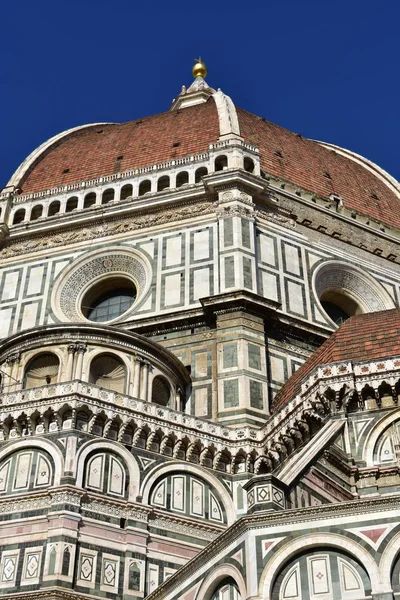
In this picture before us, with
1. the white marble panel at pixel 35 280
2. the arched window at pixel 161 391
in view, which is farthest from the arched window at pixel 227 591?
the white marble panel at pixel 35 280

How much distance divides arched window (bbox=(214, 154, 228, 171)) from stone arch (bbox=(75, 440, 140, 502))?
11.6 m

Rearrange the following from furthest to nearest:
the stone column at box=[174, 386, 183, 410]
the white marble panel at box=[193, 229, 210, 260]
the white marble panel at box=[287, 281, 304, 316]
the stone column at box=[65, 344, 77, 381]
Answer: the white marble panel at box=[193, 229, 210, 260], the white marble panel at box=[287, 281, 304, 316], the stone column at box=[174, 386, 183, 410], the stone column at box=[65, 344, 77, 381]

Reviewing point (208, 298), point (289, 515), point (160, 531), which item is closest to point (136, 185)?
point (208, 298)

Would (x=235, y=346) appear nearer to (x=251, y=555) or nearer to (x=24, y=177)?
(x=251, y=555)

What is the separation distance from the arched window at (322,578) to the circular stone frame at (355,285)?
582 inches

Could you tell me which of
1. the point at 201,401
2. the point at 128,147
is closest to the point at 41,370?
the point at 201,401

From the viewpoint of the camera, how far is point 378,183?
3316 centimetres

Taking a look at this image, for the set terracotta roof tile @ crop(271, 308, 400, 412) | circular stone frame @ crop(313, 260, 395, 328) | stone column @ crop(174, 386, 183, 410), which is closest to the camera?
terracotta roof tile @ crop(271, 308, 400, 412)

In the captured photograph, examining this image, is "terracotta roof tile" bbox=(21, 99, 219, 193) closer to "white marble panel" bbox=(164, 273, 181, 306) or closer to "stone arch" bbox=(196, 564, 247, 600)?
"white marble panel" bbox=(164, 273, 181, 306)

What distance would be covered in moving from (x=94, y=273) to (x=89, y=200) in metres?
3.28

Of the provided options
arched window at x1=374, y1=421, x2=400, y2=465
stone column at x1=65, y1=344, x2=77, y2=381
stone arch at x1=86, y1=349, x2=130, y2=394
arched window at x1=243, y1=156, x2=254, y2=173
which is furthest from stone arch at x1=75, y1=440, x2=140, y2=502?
arched window at x1=243, y1=156, x2=254, y2=173

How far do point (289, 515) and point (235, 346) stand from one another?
9799 mm

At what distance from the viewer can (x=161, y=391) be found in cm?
2148

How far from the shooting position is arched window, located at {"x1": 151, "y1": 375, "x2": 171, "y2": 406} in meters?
21.3
